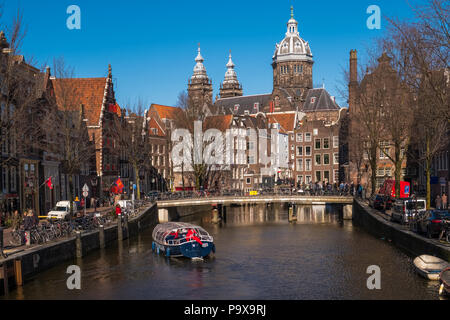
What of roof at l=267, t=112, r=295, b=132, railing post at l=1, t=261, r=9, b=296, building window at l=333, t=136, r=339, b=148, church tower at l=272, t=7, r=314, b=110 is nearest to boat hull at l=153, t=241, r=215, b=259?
railing post at l=1, t=261, r=9, b=296

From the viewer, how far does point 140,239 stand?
5491 cm

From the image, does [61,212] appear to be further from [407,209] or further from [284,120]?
[284,120]

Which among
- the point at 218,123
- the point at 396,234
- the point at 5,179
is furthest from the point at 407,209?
the point at 218,123

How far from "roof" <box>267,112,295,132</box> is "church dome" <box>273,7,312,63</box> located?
44.2m

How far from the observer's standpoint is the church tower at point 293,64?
174250 millimetres

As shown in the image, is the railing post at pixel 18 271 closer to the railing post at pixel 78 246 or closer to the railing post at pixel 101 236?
the railing post at pixel 78 246

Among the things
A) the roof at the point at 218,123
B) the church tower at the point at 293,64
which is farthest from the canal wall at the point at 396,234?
the church tower at the point at 293,64

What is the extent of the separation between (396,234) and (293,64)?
13641 cm

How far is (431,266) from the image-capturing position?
107ft

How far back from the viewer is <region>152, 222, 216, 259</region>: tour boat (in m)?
42.6

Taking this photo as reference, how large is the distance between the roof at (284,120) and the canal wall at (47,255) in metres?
82.5

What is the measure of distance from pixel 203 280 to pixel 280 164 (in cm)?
8962
